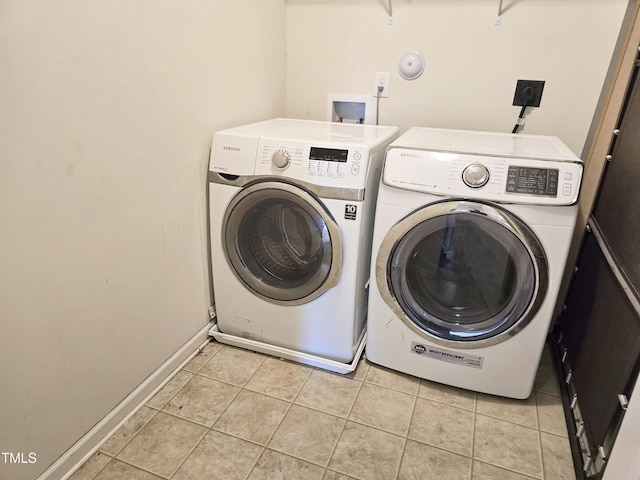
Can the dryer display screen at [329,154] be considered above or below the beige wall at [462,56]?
below

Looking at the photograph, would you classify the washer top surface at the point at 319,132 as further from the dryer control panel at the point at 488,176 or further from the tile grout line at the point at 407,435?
the tile grout line at the point at 407,435

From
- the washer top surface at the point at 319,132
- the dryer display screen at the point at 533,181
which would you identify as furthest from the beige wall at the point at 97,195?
the dryer display screen at the point at 533,181

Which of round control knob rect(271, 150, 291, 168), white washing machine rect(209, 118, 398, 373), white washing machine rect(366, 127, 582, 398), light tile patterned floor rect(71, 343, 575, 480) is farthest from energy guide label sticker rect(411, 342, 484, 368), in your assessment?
round control knob rect(271, 150, 291, 168)

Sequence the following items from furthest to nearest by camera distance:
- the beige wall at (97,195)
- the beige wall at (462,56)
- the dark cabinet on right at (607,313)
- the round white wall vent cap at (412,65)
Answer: the round white wall vent cap at (412,65), the beige wall at (462,56), the dark cabinet on right at (607,313), the beige wall at (97,195)

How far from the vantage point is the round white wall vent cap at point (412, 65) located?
1.89 m

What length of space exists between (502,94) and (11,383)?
6.67ft

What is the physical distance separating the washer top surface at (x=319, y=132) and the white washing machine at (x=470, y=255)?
125mm

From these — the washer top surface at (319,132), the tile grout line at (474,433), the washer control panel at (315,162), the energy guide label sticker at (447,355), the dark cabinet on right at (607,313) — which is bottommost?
the tile grout line at (474,433)

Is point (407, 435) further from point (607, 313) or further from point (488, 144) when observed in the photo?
point (488, 144)

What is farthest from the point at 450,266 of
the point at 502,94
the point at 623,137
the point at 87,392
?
the point at 87,392

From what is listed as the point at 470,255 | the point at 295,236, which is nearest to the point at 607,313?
the point at 470,255

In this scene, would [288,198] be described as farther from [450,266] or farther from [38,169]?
[38,169]

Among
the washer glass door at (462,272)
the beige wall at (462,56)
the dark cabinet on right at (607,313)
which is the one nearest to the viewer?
the dark cabinet on right at (607,313)

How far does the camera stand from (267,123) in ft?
6.06
